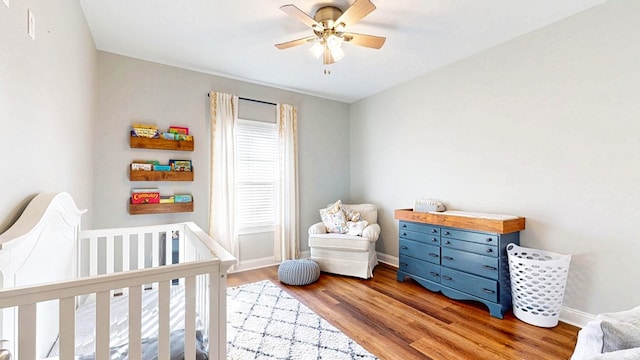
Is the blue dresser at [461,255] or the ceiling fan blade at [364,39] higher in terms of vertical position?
the ceiling fan blade at [364,39]

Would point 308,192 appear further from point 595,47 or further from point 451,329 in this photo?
point 595,47

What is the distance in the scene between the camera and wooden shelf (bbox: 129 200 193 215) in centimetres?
291

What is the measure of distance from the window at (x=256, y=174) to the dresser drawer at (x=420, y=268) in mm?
1781

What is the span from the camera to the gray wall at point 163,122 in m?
2.83

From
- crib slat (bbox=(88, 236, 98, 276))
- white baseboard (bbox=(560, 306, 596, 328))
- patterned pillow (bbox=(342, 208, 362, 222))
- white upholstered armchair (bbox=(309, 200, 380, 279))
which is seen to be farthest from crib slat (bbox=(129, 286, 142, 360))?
white baseboard (bbox=(560, 306, 596, 328))

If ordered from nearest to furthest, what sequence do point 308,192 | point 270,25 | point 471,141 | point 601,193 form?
point 601,193 < point 270,25 < point 471,141 < point 308,192

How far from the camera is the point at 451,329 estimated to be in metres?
2.16

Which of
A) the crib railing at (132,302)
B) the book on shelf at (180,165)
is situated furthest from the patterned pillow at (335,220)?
the crib railing at (132,302)

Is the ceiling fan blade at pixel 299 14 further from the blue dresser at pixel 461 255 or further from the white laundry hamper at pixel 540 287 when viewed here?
the white laundry hamper at pixel 540 287

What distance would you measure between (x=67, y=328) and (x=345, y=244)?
105 inches

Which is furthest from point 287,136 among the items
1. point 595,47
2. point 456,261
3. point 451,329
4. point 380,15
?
point 595,47

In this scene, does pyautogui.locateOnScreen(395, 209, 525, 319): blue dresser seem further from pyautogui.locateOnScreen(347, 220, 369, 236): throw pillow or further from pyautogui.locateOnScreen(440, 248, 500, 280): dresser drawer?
pyautogui.locateOnScreen(347, 220, 369, 236): throw pillow

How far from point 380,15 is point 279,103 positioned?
77.9 inches

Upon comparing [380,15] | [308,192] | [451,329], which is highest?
[380,15]
